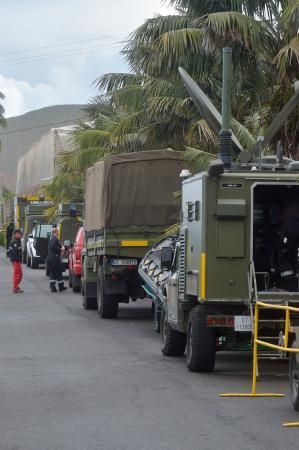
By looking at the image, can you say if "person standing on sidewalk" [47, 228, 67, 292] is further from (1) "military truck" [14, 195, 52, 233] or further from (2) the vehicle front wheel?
(1) "military truck" [14, 195, 52, 233]

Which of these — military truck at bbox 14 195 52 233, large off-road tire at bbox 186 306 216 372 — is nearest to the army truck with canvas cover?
large off-road tire at bbox 186 306 216 372

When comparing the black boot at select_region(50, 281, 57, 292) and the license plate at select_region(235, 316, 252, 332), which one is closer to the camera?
the license plate at select_region(235, 316, 252, 332)

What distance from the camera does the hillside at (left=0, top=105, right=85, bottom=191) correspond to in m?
169

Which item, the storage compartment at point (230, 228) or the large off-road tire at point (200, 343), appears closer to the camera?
the storage compartment at point (230, 228)

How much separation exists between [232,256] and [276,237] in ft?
5.65

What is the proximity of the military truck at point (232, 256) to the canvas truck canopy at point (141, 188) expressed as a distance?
6580mm

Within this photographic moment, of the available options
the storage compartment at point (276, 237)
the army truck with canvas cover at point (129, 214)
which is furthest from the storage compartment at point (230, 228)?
the army truck with canvas cover at point (129, 214)

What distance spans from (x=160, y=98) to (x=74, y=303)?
5.44 m

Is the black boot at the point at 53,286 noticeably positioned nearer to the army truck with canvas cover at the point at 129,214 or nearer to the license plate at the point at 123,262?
the army truck with canvas cover at the point at 129,214

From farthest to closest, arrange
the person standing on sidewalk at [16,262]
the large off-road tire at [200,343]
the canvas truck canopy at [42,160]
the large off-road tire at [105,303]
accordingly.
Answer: the canvas truck canopy at [42,160] → the person standing on sidewalk at [16,262] → the large off-road tire at [105,303] → the large off-road tire at [200,343]

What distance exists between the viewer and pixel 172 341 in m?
15.6

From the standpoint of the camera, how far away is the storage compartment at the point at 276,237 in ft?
46.1

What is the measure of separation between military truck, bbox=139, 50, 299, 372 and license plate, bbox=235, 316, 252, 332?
0.04 feet

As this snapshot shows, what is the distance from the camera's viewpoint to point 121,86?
3188 centimetres
